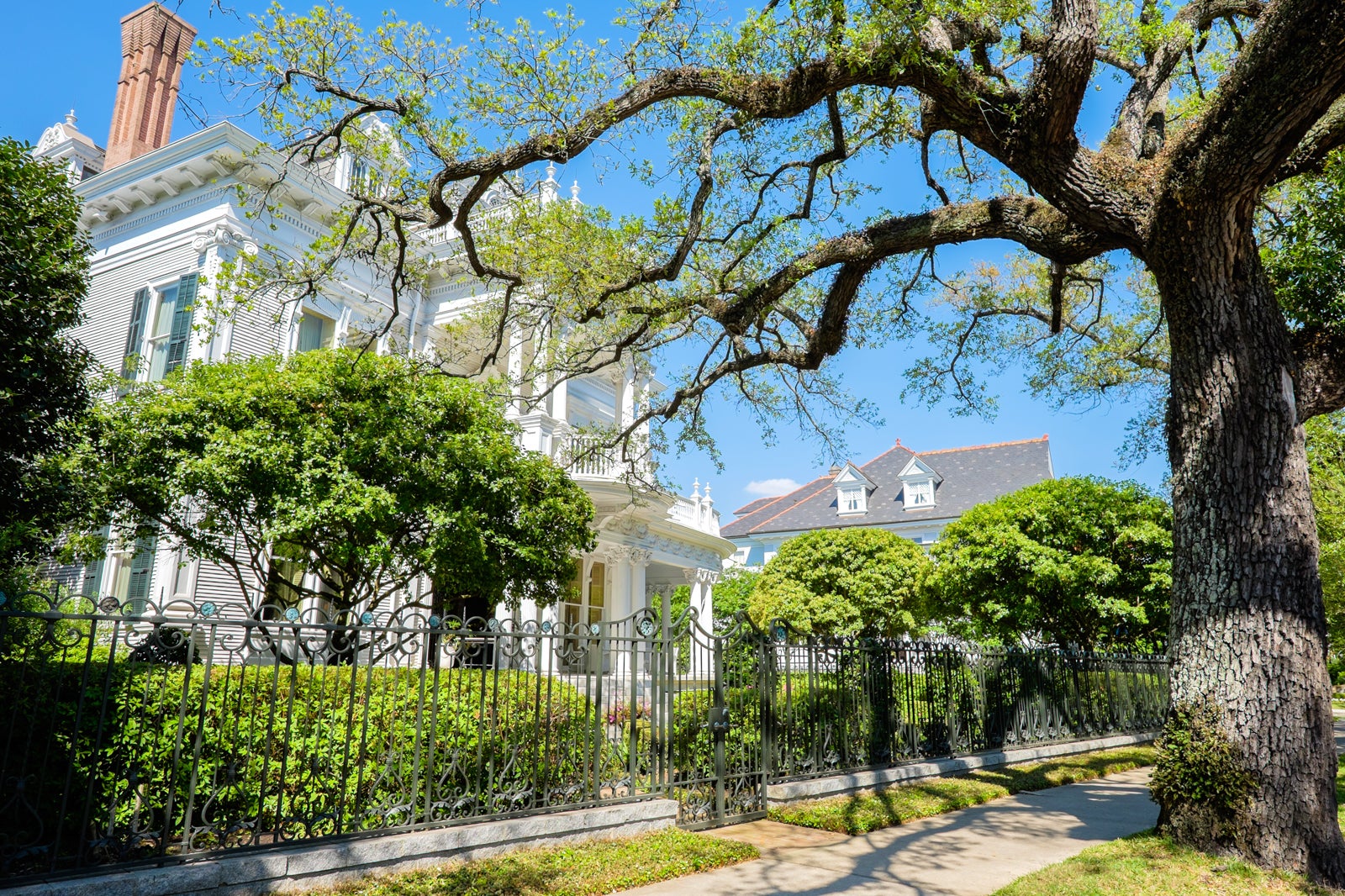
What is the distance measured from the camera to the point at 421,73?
8484mm

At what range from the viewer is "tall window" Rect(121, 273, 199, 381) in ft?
54.6

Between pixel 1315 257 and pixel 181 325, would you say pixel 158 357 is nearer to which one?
pixel 181 325

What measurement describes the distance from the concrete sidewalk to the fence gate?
0.31 meters

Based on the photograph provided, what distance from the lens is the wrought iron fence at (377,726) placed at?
16.6 feet

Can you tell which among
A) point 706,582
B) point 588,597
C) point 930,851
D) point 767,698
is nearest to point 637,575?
point 588,597

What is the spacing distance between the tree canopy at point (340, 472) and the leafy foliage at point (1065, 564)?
9.60m

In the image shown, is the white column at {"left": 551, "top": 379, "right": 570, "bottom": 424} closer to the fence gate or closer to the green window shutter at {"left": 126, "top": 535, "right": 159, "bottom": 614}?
the green window shutter at {"left": 126, "top": 535, "right": 159, "bottom": 614}

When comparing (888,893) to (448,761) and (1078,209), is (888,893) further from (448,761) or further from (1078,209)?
(1078,209)

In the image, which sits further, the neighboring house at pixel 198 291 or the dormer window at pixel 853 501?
the dormer window at pixel 853 501

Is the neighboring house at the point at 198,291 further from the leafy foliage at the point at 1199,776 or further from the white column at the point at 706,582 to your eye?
the leafy foliage at the point at 1199,776

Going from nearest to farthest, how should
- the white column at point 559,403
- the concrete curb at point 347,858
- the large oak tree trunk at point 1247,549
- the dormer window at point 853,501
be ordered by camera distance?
1. the concrete curb at point 347,858
2. the large oak tree trunk at point 1247,549
3. the white column at point 559,403
4. the dormer window at point 853,501

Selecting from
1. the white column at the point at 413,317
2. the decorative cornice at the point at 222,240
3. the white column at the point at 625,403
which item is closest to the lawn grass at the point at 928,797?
the white column at the point at 625,403

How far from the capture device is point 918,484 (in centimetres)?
4291

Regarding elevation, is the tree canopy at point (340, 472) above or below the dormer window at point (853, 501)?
below
